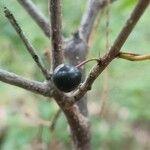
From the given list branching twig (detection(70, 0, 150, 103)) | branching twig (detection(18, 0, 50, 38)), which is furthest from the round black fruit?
branching twig (detection(18, 0, 50, 38))

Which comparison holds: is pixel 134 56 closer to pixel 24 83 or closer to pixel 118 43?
pixel 118 43

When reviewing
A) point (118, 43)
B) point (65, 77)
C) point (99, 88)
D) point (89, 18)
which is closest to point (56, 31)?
point (65, 77)

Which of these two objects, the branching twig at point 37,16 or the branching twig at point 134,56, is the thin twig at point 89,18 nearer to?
the branching twig at point 37,16

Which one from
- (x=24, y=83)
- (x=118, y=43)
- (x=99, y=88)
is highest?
(x=118, y=43)

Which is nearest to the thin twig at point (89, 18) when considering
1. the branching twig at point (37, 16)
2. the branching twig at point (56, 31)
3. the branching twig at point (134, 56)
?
the branching twig at point (37, 16)

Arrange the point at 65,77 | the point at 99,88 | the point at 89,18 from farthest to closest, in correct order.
Result: the point at 99,88
the point at 89,18
the point at 65,77

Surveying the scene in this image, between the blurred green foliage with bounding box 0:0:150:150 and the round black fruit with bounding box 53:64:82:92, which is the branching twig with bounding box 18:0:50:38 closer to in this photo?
the round black fruit with bounding box 53:64:82:92
